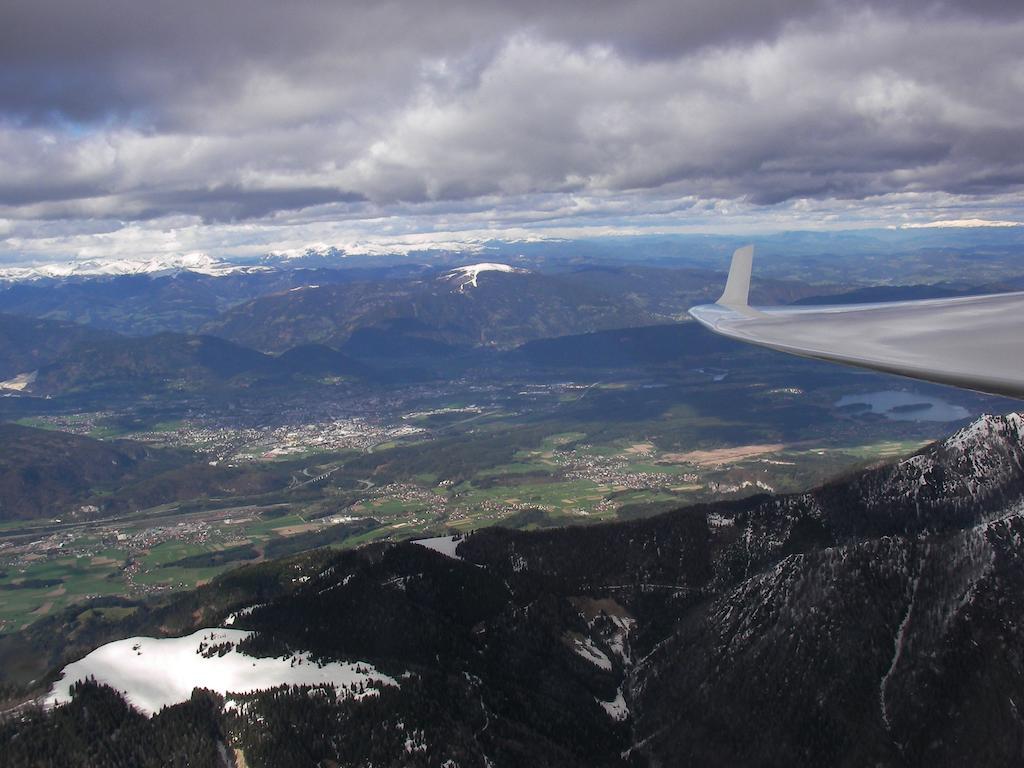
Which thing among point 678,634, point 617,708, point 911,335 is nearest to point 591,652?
point 617,708

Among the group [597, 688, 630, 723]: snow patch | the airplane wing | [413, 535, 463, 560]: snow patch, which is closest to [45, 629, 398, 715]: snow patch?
[597, 688, 630, 723]: snow patch

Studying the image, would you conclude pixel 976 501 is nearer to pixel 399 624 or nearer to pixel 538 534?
pixel 538 534

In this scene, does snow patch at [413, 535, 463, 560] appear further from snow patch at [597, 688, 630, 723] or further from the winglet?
the winglet

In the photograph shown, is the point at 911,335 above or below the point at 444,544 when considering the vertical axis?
above

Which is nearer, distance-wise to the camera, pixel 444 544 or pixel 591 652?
pixel 591 652

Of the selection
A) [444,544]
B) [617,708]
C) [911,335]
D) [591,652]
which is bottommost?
[617,708]

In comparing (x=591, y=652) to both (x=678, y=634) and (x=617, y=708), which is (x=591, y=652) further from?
(x=678, y=634)

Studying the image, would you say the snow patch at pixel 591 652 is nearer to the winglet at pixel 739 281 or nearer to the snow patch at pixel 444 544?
the snow patch at pixel 444 544
